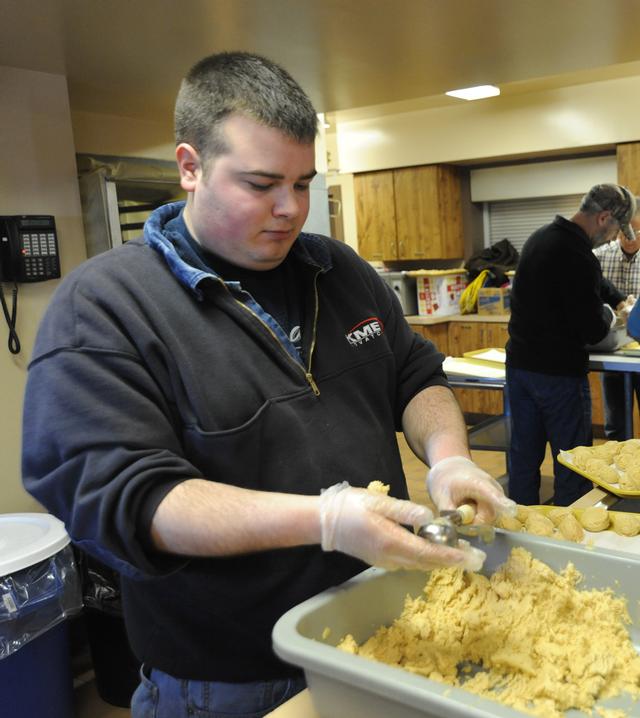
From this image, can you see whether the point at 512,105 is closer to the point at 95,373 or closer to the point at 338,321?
the point at 338,321

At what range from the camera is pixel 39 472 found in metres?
1.00

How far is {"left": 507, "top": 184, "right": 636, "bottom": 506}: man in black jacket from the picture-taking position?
3109mm

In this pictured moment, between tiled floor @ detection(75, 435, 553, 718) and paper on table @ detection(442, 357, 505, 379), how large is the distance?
88cm

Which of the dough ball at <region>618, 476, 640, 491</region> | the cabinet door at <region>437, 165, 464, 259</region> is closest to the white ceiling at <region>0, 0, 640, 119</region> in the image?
the dough ball at <region>618, 476, 640, 491</region>

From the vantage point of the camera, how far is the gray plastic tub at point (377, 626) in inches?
29.3

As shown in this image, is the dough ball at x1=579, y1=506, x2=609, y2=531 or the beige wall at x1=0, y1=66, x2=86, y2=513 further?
the beige wall at x1=0, y1=66, x2=86, y2=513

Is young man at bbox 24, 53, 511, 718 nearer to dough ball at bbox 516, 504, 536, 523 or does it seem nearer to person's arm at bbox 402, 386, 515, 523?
person's arm at bbox 402, 386, 515, 523

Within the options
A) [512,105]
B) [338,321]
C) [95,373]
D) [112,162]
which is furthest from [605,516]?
[512,105]

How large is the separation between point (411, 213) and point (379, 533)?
5642mm

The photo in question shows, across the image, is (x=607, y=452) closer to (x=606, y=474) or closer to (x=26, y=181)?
(x=606, y=474)

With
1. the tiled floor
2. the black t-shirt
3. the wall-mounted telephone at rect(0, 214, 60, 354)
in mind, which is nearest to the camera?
the black t-shirt

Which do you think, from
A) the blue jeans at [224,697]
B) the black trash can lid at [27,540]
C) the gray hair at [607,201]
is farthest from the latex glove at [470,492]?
the gray hair at [607,201]

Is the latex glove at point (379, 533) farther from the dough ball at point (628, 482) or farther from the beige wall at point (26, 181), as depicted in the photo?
the beige wall at point (26, 181)

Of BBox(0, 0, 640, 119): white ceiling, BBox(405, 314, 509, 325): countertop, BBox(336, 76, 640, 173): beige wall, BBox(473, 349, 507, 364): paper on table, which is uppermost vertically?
BBox(336, 76, 640, 173): beige wall
